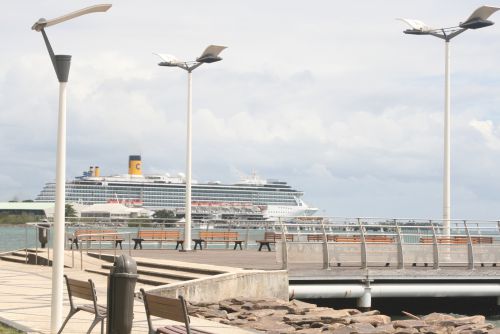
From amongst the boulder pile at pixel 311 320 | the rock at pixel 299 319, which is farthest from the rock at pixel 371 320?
the rock at pixel 299 319

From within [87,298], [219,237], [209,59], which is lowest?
[87,298]

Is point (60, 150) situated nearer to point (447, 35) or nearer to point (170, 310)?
point (170, 310)

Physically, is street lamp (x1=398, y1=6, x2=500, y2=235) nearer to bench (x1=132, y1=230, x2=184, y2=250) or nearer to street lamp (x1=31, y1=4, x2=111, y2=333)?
bench (x1=132, y1=230, x2=184, y2=250)

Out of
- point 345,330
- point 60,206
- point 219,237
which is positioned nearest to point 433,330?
point 345,330

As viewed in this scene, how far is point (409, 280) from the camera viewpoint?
22.9m

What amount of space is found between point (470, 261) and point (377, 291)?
3.48 meters

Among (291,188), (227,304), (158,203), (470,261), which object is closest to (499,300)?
(470,261)

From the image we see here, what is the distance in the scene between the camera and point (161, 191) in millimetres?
141500

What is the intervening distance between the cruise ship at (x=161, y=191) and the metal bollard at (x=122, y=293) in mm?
124730

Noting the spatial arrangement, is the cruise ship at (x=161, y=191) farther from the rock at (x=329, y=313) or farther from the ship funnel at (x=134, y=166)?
the rock at (x=329, y=313)

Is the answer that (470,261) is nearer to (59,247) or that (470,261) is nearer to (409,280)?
(409,280)

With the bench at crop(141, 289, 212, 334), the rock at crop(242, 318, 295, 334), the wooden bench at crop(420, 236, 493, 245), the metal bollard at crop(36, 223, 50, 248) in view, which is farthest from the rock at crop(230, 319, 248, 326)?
the metal bollard at crop(36, 223, 50, 248)

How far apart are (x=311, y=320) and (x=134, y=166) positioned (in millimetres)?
132821

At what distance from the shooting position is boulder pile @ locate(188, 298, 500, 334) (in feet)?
51.0
